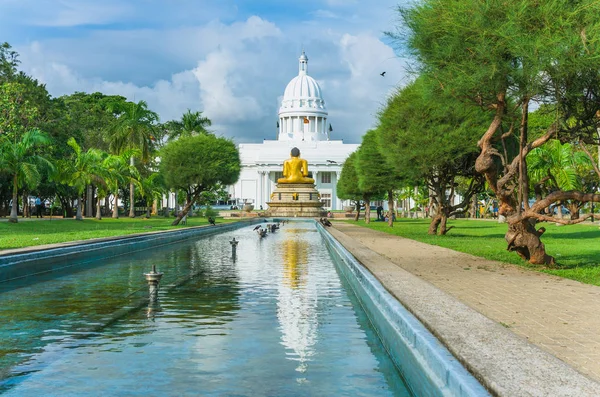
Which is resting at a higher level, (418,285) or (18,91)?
(18,91)

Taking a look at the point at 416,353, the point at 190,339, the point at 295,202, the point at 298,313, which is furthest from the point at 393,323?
the point at 295,202

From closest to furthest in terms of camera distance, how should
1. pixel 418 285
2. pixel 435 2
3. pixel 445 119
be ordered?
1. pixel 418 285
2. pixel 435 2
3. pixel 445 119

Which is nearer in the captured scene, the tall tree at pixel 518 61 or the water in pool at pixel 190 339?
the water in pool at pixel 190 339

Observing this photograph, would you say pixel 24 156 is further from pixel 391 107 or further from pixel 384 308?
pixel 384 308

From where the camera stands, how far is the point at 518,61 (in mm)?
15602

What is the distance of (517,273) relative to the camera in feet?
48.8

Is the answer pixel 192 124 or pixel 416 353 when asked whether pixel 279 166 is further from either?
pixel 416 353

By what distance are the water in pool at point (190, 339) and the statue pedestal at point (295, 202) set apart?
184ft

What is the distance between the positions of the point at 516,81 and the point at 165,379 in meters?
11.2

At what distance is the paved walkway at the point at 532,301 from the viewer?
7113 millimetres

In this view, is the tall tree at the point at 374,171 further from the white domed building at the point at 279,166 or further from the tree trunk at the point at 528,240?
the white domed building at the point at 279,166

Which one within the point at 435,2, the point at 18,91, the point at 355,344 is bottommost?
the point at 355,344

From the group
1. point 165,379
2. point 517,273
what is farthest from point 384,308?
point 517,273

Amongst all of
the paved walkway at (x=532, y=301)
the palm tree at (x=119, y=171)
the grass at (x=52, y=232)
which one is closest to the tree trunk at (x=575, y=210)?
the paved walkway at (x=532, y=301)
